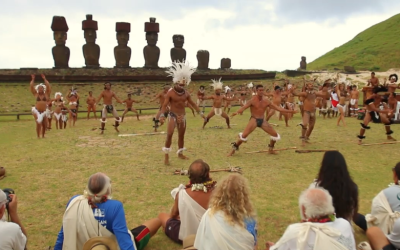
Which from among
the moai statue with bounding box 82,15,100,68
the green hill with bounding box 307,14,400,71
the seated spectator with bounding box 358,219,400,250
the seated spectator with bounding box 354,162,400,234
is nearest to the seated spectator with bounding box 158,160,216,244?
the seated spectator with bounding box 358,219,400,250

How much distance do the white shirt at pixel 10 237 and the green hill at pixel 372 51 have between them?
43994 millimetres

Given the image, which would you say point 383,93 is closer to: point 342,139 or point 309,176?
point 342,139

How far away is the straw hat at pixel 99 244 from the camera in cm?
402

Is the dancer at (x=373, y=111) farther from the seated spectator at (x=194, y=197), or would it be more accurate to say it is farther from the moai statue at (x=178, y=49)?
the moai statue at (x=178, y=49)

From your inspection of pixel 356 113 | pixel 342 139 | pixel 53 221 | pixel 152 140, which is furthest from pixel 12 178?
pixel 356 113

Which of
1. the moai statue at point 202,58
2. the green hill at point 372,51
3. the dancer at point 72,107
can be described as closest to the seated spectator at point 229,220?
the dancer at point 72,107

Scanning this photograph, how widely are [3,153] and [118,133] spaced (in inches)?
195

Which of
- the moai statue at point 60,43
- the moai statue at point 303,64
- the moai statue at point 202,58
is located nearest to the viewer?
the moai statue at point 60,43

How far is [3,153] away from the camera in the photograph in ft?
39.1

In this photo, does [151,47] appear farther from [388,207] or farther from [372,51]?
[388,207]

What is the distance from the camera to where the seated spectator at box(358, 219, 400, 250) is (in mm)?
4422

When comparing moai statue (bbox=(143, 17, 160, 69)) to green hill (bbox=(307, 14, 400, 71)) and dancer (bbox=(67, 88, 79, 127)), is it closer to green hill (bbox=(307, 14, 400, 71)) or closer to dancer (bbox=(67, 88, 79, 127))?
dancer (bbox=(67, 88, 79, 127))

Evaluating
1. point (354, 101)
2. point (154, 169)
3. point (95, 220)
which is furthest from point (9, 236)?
point (354, 101)

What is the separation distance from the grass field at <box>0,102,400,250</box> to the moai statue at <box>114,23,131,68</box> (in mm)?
23799
